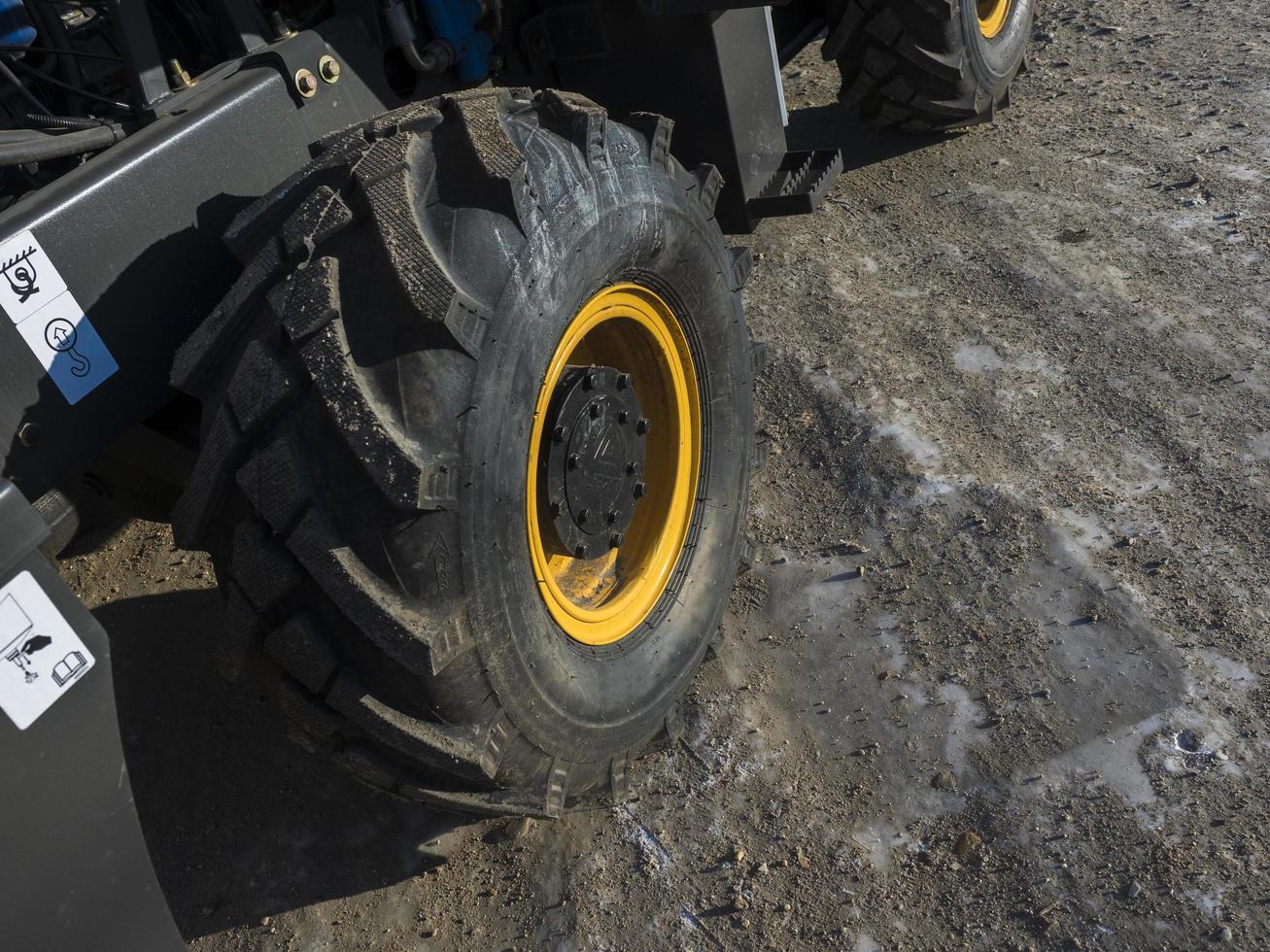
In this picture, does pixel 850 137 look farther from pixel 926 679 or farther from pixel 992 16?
pixel 926 679

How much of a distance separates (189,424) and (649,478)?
3.84 ft

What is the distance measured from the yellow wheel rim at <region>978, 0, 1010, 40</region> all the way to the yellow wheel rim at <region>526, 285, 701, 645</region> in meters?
3.19

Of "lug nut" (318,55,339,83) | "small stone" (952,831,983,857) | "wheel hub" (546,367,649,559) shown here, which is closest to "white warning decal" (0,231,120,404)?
"lug nut" (318,55,339,83)

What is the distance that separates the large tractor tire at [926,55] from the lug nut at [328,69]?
9.38ft

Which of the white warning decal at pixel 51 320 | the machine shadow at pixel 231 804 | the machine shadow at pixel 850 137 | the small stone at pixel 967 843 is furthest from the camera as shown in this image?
the machine shadow at pixel 850 137

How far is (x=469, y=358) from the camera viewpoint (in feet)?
6.68

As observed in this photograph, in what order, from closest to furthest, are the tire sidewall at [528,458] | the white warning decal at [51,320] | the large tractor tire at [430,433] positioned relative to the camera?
the white warning decal at [51,320] < the large tractor tire at [430,433] < the tire sidewall at [528,458]

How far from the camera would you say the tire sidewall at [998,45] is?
477 centimetres

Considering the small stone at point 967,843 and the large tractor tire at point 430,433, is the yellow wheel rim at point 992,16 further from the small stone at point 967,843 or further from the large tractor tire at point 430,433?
the small stone at point 967,843

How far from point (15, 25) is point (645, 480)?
174cm

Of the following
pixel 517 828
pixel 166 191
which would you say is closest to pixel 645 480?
pixel 517 828

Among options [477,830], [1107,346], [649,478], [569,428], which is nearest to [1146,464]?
[1107,346]

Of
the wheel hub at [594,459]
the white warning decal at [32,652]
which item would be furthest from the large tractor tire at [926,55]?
the white warning decal at [32,652]

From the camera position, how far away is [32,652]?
1.54 metres
